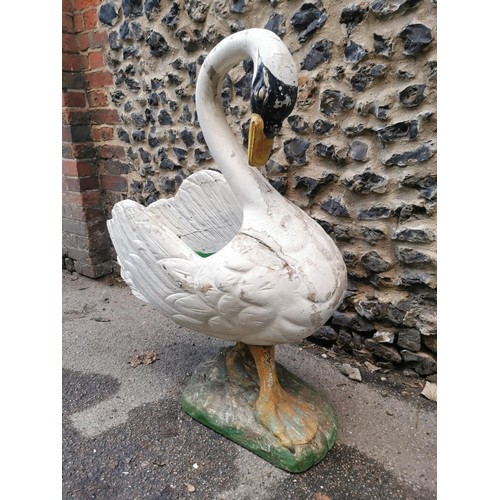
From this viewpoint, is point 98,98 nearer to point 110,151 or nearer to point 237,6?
point 110,151

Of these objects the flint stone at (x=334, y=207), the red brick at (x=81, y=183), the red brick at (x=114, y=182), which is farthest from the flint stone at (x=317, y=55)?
the red brick at (x=81, y=183)

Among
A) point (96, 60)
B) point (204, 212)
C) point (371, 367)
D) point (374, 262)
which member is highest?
point (96, 60)

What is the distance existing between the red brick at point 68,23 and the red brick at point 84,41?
0.23 ft

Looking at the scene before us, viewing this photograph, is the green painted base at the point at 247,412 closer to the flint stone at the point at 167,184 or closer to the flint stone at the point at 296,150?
the flint stone at the point at 296,150

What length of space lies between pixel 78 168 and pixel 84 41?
849mm

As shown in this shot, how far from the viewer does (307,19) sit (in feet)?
5.65

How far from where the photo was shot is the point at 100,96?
2.76 metres

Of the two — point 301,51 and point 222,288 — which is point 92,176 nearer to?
point 301,51

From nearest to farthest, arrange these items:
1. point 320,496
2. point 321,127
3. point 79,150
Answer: point 320,496
point 321,127
point 79,150

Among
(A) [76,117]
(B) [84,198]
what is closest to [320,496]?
(B) [84,198]

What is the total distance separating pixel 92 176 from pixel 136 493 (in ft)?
7.49

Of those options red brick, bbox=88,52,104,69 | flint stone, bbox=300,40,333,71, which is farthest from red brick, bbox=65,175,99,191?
flint stone, bbox=300,40,333,71

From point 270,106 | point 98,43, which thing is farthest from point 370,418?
point 98,43

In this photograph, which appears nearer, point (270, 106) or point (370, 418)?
point (270, 106)
